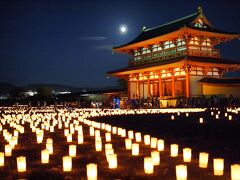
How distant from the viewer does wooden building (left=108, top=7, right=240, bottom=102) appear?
2867cm

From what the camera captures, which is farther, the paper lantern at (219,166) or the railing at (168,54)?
the railing at (168,54)

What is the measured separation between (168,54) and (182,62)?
13.7 ft

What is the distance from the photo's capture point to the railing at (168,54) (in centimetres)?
2959

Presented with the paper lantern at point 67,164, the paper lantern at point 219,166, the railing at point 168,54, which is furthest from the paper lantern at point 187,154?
the railing at point 168,54

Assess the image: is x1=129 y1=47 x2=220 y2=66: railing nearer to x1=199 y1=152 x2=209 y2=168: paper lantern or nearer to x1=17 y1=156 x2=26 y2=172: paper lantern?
x1=199 y1=152 x2=209 y2=168: paper lantern

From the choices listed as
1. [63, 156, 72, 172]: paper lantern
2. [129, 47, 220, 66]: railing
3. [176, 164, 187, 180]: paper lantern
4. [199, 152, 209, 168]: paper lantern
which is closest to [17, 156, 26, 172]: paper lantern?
[63, 156, 72, 172]: paper lantern

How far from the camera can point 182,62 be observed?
90.7ft

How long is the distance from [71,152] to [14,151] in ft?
6.16

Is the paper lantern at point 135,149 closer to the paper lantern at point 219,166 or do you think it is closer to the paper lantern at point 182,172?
the paper lantern at point 219,166

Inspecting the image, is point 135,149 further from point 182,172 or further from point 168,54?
point 168,54

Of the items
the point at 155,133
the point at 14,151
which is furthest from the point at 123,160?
the point at 155,133

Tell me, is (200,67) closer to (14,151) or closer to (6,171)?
(14,151)

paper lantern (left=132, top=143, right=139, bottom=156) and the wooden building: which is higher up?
the wooden building

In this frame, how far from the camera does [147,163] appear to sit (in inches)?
221
